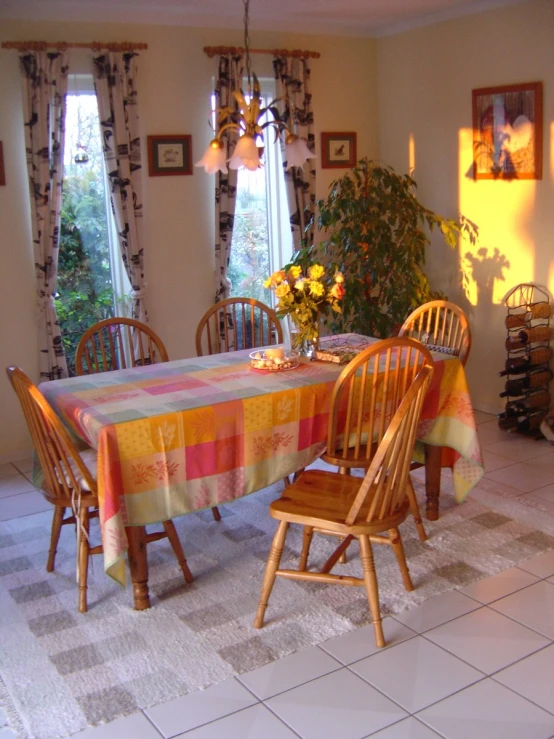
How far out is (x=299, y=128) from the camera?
207 inches

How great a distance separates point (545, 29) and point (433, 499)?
8.89 feet

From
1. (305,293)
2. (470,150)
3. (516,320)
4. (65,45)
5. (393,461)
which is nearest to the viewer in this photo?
(393,461)

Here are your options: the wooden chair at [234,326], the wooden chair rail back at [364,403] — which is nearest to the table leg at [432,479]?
the wooden chair rail back at [364,403]

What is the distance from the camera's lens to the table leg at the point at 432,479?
356 cm

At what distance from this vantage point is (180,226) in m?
4.97

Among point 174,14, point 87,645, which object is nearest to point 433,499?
point 87,645

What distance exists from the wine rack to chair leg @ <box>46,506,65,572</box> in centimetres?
262

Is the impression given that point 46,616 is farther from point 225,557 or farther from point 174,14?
point 174,14

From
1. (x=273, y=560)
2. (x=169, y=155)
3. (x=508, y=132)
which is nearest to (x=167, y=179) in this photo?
(x=169, y=155)

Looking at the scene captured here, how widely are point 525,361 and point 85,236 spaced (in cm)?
267

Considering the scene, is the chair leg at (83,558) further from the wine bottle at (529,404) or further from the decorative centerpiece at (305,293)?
the wine bottle at (529,404)

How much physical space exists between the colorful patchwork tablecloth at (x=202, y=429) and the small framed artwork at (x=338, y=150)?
2.43 metres

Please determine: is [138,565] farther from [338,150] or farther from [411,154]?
[411,154]

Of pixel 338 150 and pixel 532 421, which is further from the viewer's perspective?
pixel 338 150
